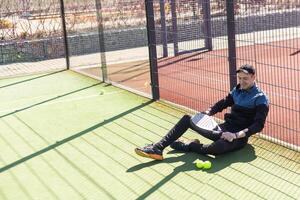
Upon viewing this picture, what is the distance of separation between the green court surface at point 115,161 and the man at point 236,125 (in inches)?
4.3

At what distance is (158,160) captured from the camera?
6160 mm

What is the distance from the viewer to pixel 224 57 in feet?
27.5

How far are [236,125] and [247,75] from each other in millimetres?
578

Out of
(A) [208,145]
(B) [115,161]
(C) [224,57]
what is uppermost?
(C) [224,57]

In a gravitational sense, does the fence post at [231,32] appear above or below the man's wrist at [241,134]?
above

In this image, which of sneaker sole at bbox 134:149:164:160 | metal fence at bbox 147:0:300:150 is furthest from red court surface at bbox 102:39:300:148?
sneaker sole at bbox 134:149:164:160

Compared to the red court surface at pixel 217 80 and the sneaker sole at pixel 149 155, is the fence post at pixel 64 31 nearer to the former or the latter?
the red court surface at pixel 217 80

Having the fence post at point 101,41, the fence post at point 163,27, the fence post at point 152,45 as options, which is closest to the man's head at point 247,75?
the fence post at point 152,45

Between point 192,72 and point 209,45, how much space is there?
1.87 m

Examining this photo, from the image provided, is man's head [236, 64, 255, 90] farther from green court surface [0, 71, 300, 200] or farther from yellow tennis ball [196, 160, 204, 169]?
yellow tennis ball [196, 160, 204, 169]

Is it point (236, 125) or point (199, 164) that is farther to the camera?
point (236, 125)

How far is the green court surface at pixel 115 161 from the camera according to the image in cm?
537

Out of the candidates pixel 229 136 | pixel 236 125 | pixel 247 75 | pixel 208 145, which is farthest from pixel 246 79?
pixel 208 145

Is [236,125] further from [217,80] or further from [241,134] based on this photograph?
[217,80]
